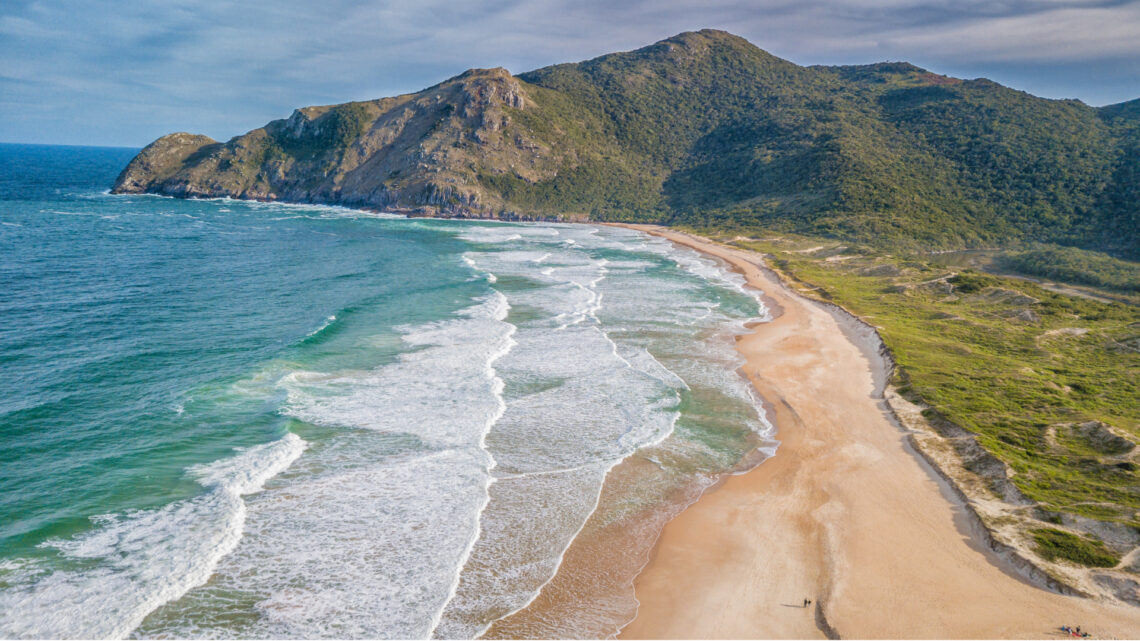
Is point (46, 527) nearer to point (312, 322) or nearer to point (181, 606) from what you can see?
point (181, 606)

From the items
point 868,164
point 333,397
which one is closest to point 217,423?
point 333,397

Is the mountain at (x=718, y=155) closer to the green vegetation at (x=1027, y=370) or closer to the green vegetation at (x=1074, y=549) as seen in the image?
the green vegetation at (x=1027, y=370)

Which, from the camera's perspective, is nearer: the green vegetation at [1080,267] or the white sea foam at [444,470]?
the white sea foam at [444,470]

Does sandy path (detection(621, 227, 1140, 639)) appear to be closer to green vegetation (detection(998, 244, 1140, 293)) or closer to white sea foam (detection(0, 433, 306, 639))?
white sea foam (detection(0, 433, 306, 639))

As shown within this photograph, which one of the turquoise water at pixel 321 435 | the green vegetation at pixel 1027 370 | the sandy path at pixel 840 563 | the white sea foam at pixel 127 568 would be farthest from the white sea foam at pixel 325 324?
the green vegetation at pixel 1027 370

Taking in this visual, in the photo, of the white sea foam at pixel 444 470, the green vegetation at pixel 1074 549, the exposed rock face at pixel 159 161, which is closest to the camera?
the white sea foam at pixel 444 470

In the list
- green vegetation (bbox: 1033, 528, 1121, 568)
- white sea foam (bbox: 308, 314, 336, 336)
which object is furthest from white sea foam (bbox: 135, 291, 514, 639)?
green vegetation (bbox: 1033, 528, 1121, 568)

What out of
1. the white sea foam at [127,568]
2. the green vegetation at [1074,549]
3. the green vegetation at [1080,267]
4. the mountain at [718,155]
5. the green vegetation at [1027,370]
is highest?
the mountain at [718,155]
